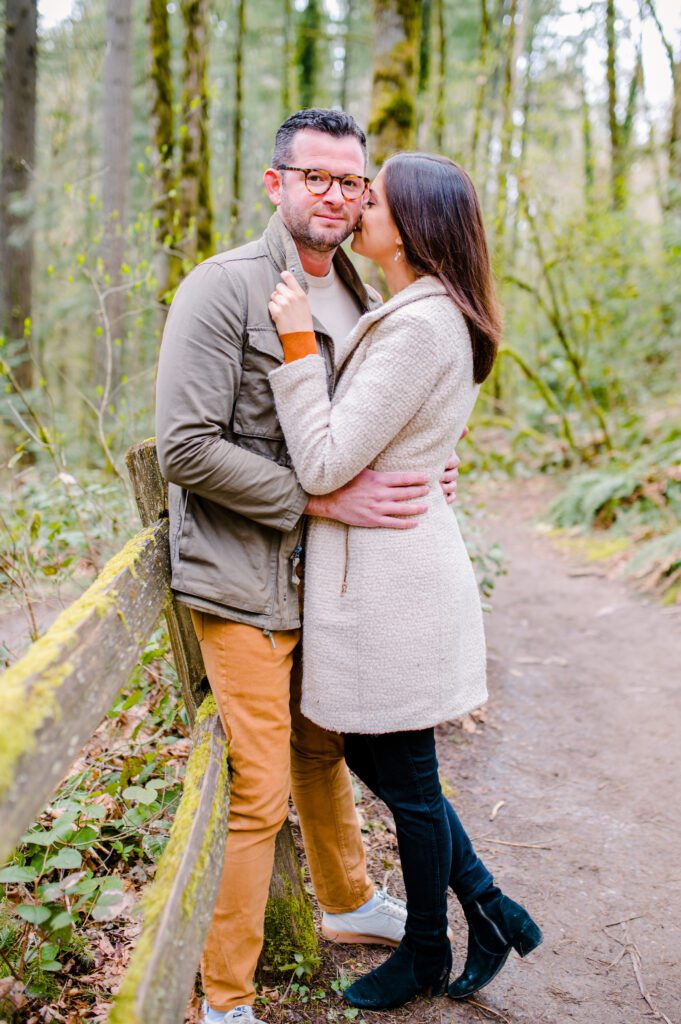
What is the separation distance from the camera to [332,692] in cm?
221

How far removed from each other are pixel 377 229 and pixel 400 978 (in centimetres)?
226

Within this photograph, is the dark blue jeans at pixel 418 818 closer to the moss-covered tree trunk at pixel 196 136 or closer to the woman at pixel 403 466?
the woman at pixel 403 466

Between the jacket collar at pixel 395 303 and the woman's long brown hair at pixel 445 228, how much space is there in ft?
0.11

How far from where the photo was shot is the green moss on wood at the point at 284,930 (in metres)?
2.55

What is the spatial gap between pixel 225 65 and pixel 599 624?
1962cm

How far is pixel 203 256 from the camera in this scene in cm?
628

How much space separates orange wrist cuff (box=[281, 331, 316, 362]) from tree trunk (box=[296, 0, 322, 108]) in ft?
56.4

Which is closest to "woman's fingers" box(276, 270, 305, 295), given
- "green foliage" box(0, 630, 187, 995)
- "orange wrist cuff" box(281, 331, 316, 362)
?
"orange wrist cuff" box(281, 331, 316, 362)

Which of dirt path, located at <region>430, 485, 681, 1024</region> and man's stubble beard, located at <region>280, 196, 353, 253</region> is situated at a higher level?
man's stubble beard, located at <region>280, 196, 353, 253</region>

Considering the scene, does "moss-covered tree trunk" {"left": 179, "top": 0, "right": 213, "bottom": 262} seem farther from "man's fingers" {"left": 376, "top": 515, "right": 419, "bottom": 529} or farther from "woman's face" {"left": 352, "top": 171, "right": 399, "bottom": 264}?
"man's fingers" {"left": 376, "top": 515, "right": 419, "bottom": 529}

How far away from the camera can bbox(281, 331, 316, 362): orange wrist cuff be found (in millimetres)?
2121

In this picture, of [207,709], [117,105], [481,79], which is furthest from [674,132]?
[207,709]

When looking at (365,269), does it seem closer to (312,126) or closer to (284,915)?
(312,126)

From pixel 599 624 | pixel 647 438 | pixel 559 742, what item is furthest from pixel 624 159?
pixel 559 742
